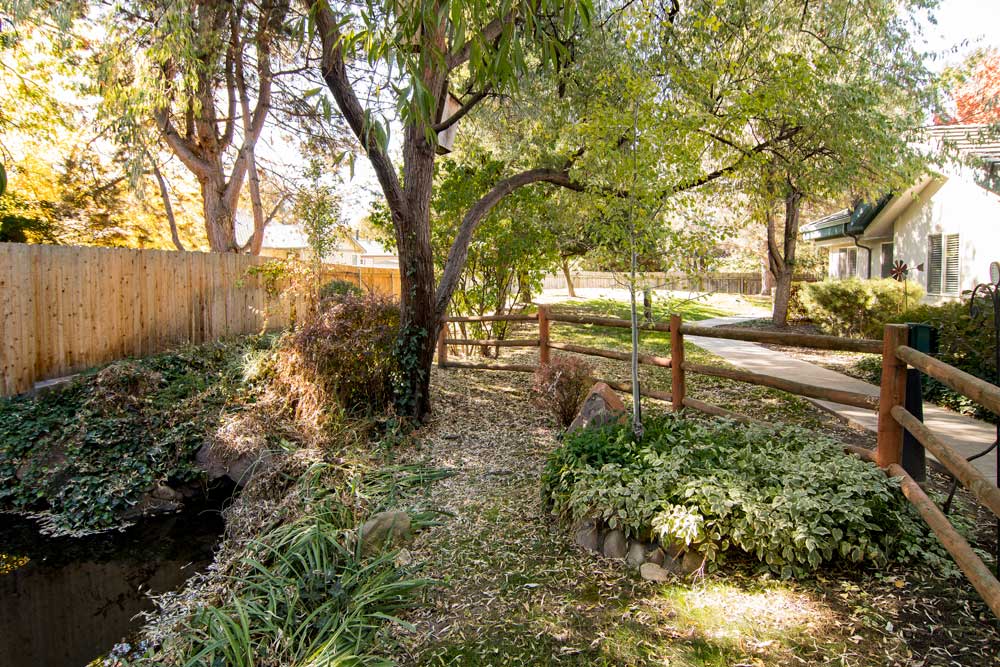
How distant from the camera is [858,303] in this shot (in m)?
12.0

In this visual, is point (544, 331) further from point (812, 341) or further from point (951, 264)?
point (951, 264)

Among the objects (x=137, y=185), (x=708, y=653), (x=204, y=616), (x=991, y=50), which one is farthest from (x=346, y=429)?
(x=991, y=50)

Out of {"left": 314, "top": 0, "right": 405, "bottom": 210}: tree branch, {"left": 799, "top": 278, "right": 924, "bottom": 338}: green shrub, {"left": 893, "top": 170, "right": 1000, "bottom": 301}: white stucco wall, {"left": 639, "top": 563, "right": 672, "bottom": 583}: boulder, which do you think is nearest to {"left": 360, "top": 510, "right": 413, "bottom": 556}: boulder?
{"left": 639, "top": 563, "right": 672, "bottom": 583}: boulder

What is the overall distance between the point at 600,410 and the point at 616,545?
171cm

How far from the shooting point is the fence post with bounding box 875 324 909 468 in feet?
11.5

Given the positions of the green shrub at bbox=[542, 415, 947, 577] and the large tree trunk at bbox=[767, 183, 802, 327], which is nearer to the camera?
the green shrub at bbox=[542, 415, 947, 577]

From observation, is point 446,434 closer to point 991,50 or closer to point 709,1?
point 709,1

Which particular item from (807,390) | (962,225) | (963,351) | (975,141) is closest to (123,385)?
(807,390)

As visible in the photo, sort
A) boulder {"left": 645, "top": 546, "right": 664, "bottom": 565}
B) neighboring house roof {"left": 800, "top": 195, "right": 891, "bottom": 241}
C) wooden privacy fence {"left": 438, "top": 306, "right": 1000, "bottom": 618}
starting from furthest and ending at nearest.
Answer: neighboring house roof {"left": 800, "top": 195, "right": 891, "bottom": 241}
boulder {"left": 645, "top": 546, "right": 664, "bottom": 565}
wooden privacy fence {"left": 438, "top": 306, "right": 1000, "bottom": 618}

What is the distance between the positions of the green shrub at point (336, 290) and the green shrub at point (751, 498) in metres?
4.18

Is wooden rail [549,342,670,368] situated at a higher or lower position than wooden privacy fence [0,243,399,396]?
lower

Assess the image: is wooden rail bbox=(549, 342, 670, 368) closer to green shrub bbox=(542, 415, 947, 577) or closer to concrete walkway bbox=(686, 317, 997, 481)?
green shrub bbox=(542, 415, 947, 577)

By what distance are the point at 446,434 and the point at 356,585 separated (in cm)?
302

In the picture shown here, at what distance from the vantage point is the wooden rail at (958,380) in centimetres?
225
